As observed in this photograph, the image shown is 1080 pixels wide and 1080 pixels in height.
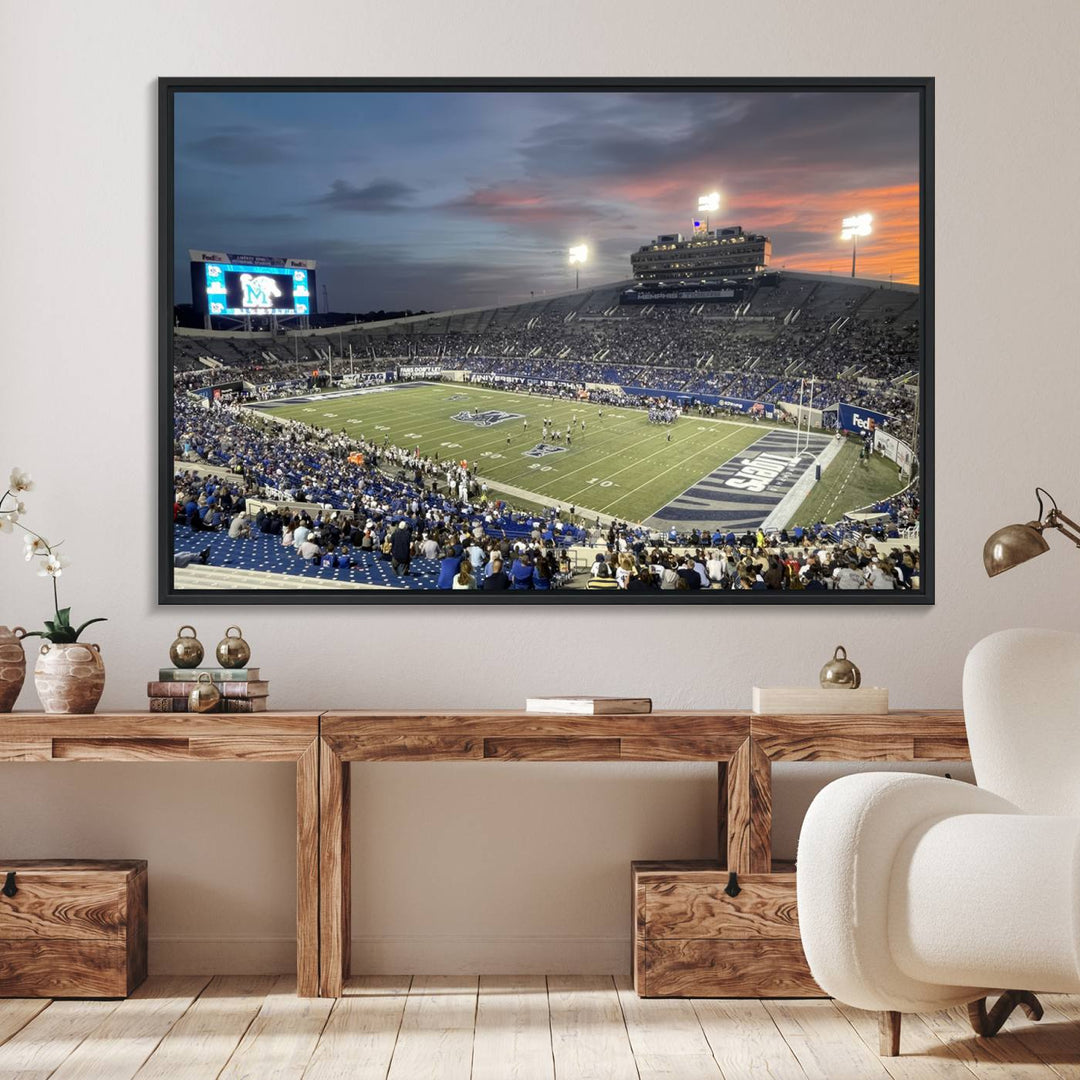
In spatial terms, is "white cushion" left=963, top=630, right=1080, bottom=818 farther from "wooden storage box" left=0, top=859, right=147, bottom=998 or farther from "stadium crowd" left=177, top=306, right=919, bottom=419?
"wooden storage box" left=0, top=859, right=147, bottom=998

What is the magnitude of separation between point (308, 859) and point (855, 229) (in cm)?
224

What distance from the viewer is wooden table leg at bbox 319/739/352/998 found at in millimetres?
3014

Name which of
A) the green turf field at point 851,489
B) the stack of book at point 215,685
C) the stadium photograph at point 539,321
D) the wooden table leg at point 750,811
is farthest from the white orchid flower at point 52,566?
the green turf field at point 851,489

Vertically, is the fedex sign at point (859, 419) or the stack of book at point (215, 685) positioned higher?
the fedex sign at point (859, 419)

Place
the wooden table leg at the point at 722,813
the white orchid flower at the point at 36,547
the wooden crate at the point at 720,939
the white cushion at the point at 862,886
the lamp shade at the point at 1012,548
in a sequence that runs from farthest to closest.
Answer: the white orchid flower at the point at 36,547 < the wooden table leg at the point at 722,813 < the wooden crate at the point at 720,939 < the lamp shade at the point at 1012,548 < the white cushion at the point at 862,886

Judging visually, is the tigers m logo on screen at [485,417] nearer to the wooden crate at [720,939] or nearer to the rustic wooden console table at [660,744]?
the rustic wooden console table at [660,744]

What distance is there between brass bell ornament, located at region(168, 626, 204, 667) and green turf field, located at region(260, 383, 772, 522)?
71 cm

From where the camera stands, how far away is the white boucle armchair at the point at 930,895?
2188mm

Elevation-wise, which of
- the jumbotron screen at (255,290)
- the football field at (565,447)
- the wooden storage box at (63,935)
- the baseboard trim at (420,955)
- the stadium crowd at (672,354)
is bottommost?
the baseboard trim at (420,955)

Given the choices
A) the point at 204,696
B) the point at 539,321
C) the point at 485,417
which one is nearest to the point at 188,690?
the point at 204,696

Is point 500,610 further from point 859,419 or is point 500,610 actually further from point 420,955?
point 859,419

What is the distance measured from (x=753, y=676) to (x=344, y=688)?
1140 millimetres

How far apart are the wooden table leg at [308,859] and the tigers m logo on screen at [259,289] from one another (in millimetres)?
1250

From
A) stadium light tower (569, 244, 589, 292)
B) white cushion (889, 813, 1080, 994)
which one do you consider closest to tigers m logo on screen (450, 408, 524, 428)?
stadium light tower (569, 244, 589, 292)
